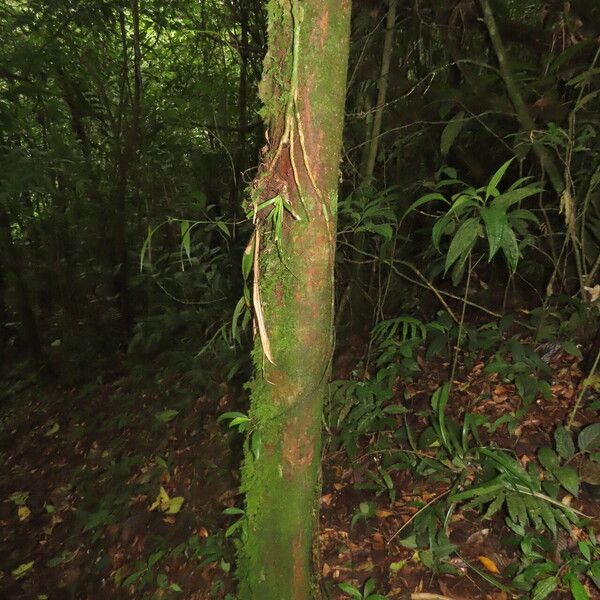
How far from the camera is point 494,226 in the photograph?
1.42 metres

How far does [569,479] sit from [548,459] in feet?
0.53

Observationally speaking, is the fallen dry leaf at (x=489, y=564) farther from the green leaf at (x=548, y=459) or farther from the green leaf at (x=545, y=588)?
the green leaf at (x=548, y=459)

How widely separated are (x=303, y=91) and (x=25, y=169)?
3.45 metres

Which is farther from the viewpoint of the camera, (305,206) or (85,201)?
(85,201)

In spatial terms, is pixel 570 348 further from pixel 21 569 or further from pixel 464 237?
pixel 21 569

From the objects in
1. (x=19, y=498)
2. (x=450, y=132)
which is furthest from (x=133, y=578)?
(x=450, y=132)

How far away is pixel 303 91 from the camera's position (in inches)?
47.3

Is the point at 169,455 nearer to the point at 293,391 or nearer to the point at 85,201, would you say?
the point at 293,391

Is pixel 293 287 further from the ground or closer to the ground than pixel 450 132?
closer to the ground

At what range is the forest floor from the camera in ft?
7.39

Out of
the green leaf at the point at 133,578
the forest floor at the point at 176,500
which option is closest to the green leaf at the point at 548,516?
the forest floor at the point at 176,500

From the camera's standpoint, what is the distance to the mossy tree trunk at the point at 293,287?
1198 mm

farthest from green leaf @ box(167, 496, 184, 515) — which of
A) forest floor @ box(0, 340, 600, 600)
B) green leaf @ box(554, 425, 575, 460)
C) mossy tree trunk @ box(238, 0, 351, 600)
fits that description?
green leaf @ box(554, 425, 575, 460)

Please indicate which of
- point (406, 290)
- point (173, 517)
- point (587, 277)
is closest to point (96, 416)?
point (173, 517)
